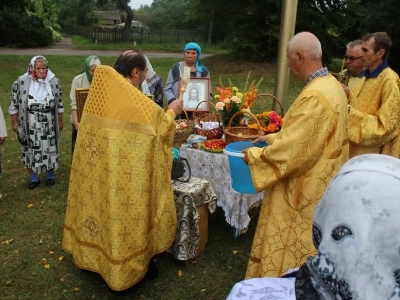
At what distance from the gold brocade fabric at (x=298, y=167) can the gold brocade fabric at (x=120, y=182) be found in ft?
2.51

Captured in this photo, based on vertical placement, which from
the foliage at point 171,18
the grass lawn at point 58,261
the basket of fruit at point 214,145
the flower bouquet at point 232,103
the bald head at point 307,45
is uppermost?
the foliage at point 171,18

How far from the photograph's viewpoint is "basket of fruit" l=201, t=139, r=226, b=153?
13.4 feet

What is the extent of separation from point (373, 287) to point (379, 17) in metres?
16.2

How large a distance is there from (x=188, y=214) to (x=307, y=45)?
1865 millimetres

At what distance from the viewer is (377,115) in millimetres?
3580

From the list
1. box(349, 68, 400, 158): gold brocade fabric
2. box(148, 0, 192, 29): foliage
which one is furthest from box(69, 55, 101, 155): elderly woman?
box(148, 0, 192, 29): foliage

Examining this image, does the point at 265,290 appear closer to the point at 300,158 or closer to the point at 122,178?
the point at 300,158

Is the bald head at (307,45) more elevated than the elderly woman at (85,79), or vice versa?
the bald head at (307,45)

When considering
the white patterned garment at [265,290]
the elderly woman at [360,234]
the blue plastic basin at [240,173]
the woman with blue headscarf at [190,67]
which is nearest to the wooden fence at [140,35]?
the woman with blue headscarf at [190,67]

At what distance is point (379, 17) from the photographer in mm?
14930

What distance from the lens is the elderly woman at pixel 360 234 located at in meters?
0.83

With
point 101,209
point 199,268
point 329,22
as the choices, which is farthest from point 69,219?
point 329,22

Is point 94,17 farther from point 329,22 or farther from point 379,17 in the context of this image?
point 379,17

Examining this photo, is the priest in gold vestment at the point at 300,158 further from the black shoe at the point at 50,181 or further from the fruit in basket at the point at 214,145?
the black shoe at the point at 50,181
